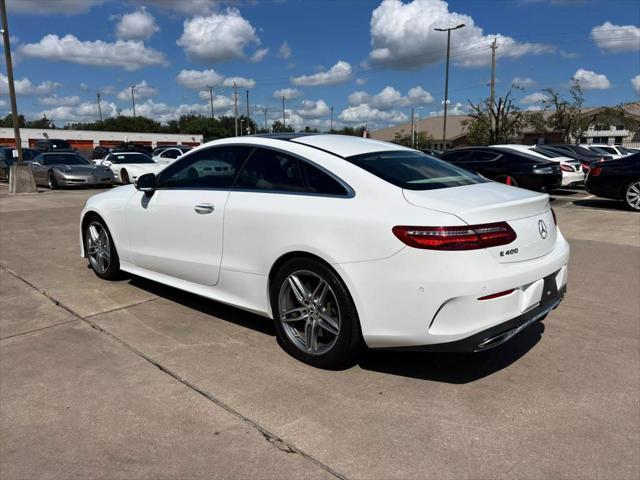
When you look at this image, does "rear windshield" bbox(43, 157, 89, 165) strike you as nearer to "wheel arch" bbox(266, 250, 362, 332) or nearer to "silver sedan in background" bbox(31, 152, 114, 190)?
"silver sedan in background" bbox(31, 152, 114, 190)

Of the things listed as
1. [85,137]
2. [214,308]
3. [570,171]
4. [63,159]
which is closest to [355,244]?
[214,308]

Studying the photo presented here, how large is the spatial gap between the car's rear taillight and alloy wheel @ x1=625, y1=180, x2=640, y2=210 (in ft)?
35.4

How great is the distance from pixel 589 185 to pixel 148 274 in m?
11.3

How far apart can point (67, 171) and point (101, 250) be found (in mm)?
13413

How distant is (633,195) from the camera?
38.4 ft

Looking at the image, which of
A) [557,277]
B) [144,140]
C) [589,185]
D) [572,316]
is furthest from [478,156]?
[144,140]

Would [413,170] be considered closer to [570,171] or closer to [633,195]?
[633,195]

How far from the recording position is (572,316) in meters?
4.56

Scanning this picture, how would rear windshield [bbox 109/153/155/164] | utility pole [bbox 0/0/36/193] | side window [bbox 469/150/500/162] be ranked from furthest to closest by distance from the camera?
rear windshield [bbox 109/153/155/164], utility pole [bbox 0/0/36/193], side window [bbox 469/150/500/162]

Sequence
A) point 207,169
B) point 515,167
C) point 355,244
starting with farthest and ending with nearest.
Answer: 1. point 515,167
2. point 207,169
3. point 355,244

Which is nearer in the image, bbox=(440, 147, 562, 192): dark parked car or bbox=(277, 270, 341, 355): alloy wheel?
bbox=(277, 270, 341, 355): alloy wheel

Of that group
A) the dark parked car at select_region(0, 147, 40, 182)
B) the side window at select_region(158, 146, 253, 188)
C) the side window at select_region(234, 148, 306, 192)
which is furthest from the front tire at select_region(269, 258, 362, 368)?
the dark parked car at select_region(0, 147, 40, 182)

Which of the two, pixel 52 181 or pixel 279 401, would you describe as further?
pixel 52 181

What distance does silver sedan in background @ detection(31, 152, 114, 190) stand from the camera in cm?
1705
